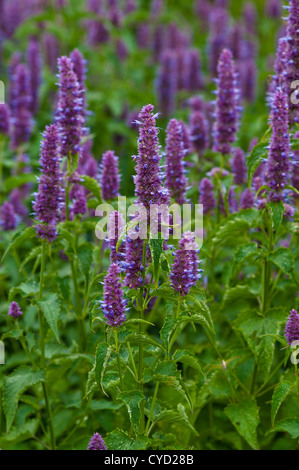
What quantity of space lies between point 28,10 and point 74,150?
7634 mm

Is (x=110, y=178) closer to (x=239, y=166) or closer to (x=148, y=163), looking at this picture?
(x=239, y=166)

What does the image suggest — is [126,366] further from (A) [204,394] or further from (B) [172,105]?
(B) [172,105]

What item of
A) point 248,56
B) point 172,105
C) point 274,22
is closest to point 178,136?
point 172,105

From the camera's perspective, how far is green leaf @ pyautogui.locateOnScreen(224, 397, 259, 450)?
3.81 metres

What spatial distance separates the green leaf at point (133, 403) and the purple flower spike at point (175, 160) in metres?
1.32

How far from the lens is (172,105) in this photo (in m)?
8.32

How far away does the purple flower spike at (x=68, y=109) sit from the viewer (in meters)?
3.96

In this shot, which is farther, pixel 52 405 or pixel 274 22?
pixel 274 22

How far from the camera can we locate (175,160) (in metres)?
4.20

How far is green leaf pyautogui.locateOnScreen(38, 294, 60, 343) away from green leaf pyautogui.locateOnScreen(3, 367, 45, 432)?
1.41ft

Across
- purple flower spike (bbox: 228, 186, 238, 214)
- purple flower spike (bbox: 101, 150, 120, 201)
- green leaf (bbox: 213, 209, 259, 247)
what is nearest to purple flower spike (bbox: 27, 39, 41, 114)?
purple flower spike (bbox: 228, 186, 238, 214)

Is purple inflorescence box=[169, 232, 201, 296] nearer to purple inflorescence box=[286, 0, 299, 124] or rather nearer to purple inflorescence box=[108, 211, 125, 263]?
purple inflorescence box=[108, 211, 125, 263]

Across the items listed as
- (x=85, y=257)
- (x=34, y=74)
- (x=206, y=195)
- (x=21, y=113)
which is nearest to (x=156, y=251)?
(x=85, y=257)

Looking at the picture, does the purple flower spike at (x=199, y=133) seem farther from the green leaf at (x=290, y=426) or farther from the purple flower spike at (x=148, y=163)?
the green leaf at (x=290, y=426)
